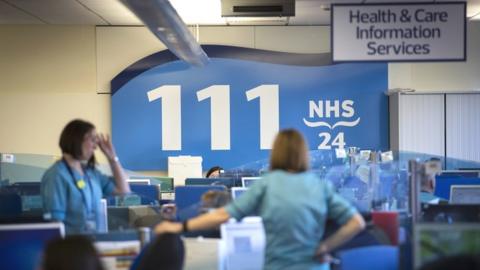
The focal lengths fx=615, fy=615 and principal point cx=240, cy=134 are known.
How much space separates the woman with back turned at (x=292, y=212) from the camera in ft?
8.41

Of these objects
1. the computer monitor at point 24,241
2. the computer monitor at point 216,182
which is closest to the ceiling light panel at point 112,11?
the computer monitor at point 216,182

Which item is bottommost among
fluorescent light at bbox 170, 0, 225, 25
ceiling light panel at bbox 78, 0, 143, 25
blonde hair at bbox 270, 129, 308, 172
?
blonde hair at bbox 270, 129, 308, 172

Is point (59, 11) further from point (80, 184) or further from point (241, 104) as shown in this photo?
point (80, 184)

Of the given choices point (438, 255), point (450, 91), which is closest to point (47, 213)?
point (438, 255)

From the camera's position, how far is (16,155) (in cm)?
917

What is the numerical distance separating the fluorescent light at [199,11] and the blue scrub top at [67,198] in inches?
170

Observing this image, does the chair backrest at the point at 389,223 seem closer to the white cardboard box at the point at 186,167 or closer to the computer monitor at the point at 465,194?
the computer monitor at the point at 465,194

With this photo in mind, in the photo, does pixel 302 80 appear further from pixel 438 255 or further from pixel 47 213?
pixel 438 255

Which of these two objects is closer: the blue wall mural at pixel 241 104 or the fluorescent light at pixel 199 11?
the fluorescent light at pixel 199 11

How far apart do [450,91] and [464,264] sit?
22.9 feet

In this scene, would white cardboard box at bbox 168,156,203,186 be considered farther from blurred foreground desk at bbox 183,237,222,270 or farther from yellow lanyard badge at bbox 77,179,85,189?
blurred foreground desk at bbox 183,237,222,270

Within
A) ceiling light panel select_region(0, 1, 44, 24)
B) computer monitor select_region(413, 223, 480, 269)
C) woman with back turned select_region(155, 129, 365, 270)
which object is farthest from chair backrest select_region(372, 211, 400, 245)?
ceiling light panel select_region(0, 1, 44, 24)

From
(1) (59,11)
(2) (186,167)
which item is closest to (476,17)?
(2) (186,167)

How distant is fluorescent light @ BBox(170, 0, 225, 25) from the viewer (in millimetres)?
7484
